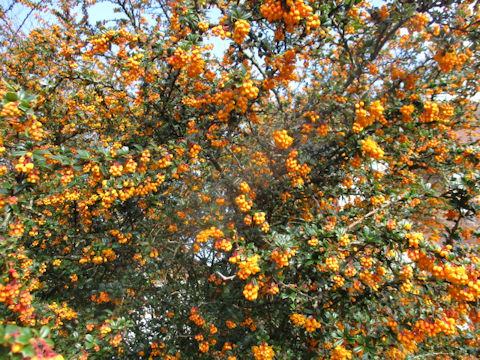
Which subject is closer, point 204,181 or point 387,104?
point 387,104

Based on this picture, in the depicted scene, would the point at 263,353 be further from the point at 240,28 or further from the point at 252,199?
the point at 240,28

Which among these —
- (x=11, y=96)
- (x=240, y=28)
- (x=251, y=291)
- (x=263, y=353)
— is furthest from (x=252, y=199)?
(x=11, y=96)

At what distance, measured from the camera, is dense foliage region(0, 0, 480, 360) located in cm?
223

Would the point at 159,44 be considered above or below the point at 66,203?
above

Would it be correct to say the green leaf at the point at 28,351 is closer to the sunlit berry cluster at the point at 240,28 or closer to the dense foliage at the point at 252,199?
the dense foliage at the point at 252,199

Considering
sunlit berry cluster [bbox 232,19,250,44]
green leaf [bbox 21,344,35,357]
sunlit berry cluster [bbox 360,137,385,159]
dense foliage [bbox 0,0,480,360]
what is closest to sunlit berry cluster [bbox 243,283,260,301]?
dense foliage [bbox 0,0,480,360]

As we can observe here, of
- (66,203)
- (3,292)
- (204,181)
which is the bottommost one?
(3,292)

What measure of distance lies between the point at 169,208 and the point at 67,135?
107 inches

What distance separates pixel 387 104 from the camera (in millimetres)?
3295

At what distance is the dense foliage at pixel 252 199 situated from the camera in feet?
7.30

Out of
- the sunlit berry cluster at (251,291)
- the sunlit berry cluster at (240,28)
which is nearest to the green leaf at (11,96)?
the sunlit berry cluster at (240,28)

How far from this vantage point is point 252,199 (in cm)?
345

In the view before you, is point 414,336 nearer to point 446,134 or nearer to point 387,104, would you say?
point 387,104

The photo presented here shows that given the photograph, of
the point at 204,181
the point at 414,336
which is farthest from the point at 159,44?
the point at 414,336
